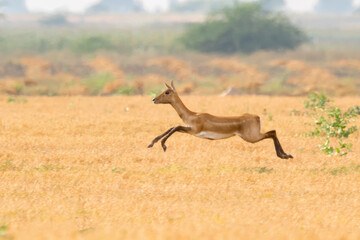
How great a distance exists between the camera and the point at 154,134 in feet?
59.7

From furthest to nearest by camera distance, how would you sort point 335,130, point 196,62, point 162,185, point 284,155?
point 196,62 < point 335,130 < point 284,155 < point 162,185

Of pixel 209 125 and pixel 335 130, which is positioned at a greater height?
pixel 209 125

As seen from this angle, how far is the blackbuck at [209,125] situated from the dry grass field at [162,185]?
0.56 meters

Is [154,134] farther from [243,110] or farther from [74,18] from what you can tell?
[74,18]

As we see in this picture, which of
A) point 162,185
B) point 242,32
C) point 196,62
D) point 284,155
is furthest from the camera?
point 242,32

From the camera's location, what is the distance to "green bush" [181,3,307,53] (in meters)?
55.6

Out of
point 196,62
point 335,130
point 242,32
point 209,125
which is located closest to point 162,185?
point 209,125

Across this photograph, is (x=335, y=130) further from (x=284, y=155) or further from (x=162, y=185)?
(x=162, y=185)

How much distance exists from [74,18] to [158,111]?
345 feet

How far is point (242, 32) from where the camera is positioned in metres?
55.8

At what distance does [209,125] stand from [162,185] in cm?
197

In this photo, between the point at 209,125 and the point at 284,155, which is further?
the point at 284,155

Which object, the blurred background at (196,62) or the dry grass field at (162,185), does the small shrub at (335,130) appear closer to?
the dry grass field at (162,185)

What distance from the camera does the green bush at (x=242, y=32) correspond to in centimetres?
5559
